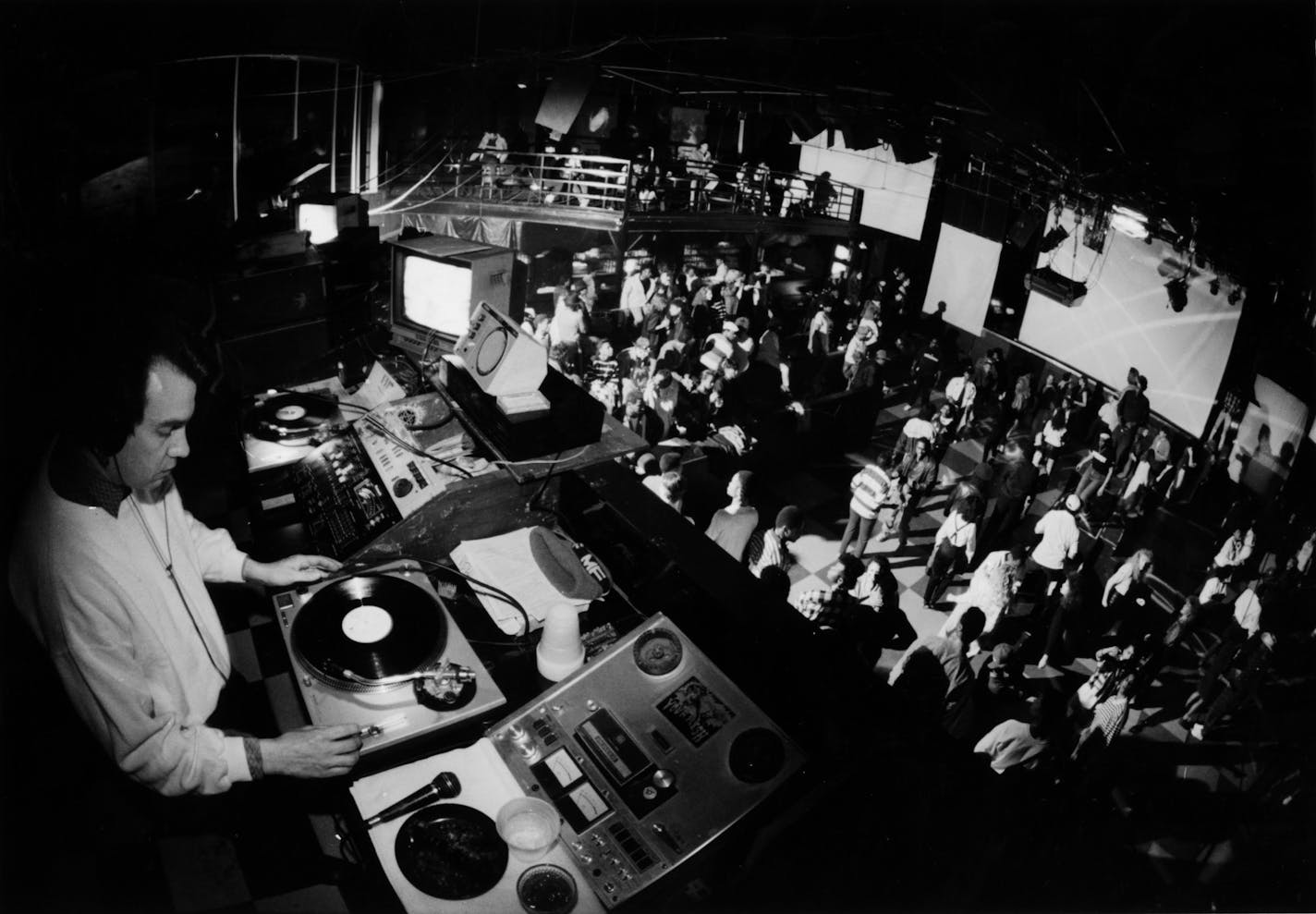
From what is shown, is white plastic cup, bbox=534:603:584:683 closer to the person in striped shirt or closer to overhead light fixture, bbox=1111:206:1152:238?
the person in striped shirt

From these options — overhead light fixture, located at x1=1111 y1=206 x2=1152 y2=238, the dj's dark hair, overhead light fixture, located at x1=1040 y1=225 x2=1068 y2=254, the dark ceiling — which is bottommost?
the dj's dark hair

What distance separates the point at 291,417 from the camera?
110 inches

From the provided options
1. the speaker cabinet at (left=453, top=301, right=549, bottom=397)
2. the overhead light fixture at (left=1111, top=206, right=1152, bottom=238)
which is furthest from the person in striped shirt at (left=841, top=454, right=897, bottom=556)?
the overhead light fixture at (left=1111, top=206, right=1152, bottom=238)

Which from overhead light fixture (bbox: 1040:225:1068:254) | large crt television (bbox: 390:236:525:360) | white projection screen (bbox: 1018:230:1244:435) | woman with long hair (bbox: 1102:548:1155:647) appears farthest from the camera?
overhead light fixture (bbox: 1040:225:1068:254)

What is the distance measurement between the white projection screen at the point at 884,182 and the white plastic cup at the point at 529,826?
13.9 m

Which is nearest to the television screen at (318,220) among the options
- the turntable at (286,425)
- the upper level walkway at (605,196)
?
the upper level walkway at (605,196)

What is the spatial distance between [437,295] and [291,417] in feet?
3.54

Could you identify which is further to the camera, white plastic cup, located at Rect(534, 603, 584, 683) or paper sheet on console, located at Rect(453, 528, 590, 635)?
paper sheet on console, located at Rect(453, 528, 590, 635)

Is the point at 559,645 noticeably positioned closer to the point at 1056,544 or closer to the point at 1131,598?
the point at 1056,544

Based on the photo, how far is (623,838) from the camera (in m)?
1.42

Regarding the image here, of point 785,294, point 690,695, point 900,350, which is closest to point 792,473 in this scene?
point 900,350

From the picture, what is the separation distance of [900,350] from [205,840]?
10.3 meters

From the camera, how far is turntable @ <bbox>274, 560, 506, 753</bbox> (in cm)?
162

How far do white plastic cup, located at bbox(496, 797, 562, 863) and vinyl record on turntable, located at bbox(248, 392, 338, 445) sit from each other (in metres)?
1.84
